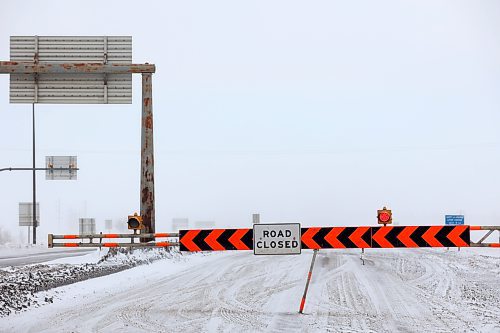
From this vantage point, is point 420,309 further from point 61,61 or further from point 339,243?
point 61,61

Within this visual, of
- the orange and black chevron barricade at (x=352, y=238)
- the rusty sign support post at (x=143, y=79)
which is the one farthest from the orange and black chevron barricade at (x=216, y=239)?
the rusty sign support post at (x=143, y=79)

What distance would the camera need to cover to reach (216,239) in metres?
12.1

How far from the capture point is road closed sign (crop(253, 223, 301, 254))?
11852 millimetres

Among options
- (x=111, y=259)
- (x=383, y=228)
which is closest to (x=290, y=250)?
(x=383, y=228)

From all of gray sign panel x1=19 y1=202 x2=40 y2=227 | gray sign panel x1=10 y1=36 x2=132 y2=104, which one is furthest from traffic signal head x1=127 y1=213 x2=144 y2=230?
gray sign panel x1=19 y1=202 x2=40 y2=227

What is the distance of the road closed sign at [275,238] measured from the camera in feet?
38.9

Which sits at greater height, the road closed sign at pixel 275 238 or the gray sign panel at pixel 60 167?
the gray sign panel at pixel 60 167

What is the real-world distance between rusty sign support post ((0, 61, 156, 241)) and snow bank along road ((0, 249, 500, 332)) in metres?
2.78

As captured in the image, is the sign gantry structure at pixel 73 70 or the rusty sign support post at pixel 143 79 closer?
the rusty sign support post at pixel 143 79

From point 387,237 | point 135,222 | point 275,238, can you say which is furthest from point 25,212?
point 387,237

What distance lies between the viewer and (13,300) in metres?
14.9

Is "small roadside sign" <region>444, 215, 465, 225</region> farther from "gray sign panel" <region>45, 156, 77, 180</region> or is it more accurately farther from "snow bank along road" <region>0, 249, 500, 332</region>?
"gray sign panel" <region>45, 156, 77, 180</region>

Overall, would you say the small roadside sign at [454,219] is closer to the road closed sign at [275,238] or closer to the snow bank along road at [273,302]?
the snow bank along road at [273,302]

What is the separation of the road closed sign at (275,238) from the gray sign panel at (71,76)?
8332 millimetres
